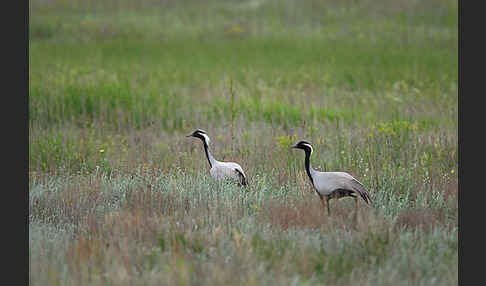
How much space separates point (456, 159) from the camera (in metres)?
7.77

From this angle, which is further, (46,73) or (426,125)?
(46,73)

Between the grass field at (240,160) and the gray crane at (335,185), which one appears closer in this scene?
the grass field at (240,160)

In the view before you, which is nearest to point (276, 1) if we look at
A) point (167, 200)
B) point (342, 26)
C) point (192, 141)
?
point (342, 26)

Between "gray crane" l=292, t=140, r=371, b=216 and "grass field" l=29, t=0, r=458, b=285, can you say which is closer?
"grass field" l=29, t=0, r=458, b=285

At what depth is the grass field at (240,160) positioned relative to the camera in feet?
14.9

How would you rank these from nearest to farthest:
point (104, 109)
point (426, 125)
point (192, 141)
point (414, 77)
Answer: point (192, 141) < point (426, 125) < point (104, 109) < point (414, 77)

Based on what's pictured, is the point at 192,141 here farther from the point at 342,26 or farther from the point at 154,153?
the point at 342,26

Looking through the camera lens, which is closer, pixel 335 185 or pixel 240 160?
pixel 335 185

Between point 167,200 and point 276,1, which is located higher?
point 276,1

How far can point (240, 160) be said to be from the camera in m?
7.55

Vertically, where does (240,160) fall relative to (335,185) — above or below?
above

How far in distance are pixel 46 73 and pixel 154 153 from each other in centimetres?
538

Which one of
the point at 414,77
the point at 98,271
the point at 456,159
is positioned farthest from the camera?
the point at 414,77

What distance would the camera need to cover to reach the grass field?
4.54 m
